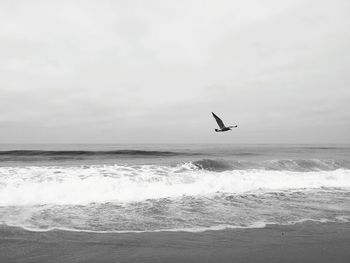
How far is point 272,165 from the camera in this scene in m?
20.5

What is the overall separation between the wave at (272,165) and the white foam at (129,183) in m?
2.05

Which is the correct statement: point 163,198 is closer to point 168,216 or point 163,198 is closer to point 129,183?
point 129,183

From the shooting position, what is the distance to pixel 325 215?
8.48m

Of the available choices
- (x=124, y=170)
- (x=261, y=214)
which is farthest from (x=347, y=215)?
(x=124, y=170)

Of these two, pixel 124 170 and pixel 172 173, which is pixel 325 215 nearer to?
pixel 172 173

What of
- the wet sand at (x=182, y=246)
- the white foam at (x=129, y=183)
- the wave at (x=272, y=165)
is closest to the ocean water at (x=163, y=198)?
the white foam at (x=129, y=183)

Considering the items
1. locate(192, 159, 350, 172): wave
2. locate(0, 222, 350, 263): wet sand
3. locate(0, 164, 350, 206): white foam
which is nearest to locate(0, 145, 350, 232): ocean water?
locate(0, 164, 350, 206): white foam

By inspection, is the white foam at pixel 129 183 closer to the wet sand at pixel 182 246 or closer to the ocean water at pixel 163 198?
the ocean water at pixel 163 198

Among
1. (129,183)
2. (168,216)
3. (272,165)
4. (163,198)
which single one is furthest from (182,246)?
(272,165)

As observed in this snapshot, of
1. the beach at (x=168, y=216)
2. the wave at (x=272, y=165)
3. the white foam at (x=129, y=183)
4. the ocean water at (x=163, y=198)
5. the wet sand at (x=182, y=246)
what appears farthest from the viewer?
the wave at (x=272, y=165)

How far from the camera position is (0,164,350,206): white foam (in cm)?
1088

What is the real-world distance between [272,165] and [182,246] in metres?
15.7

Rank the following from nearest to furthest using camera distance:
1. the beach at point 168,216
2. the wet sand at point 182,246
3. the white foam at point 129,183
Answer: the wet sand at point 182,246
the beach at point 168,216
the white foam at point 129,183

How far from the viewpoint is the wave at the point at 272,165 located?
18500 millimetres
